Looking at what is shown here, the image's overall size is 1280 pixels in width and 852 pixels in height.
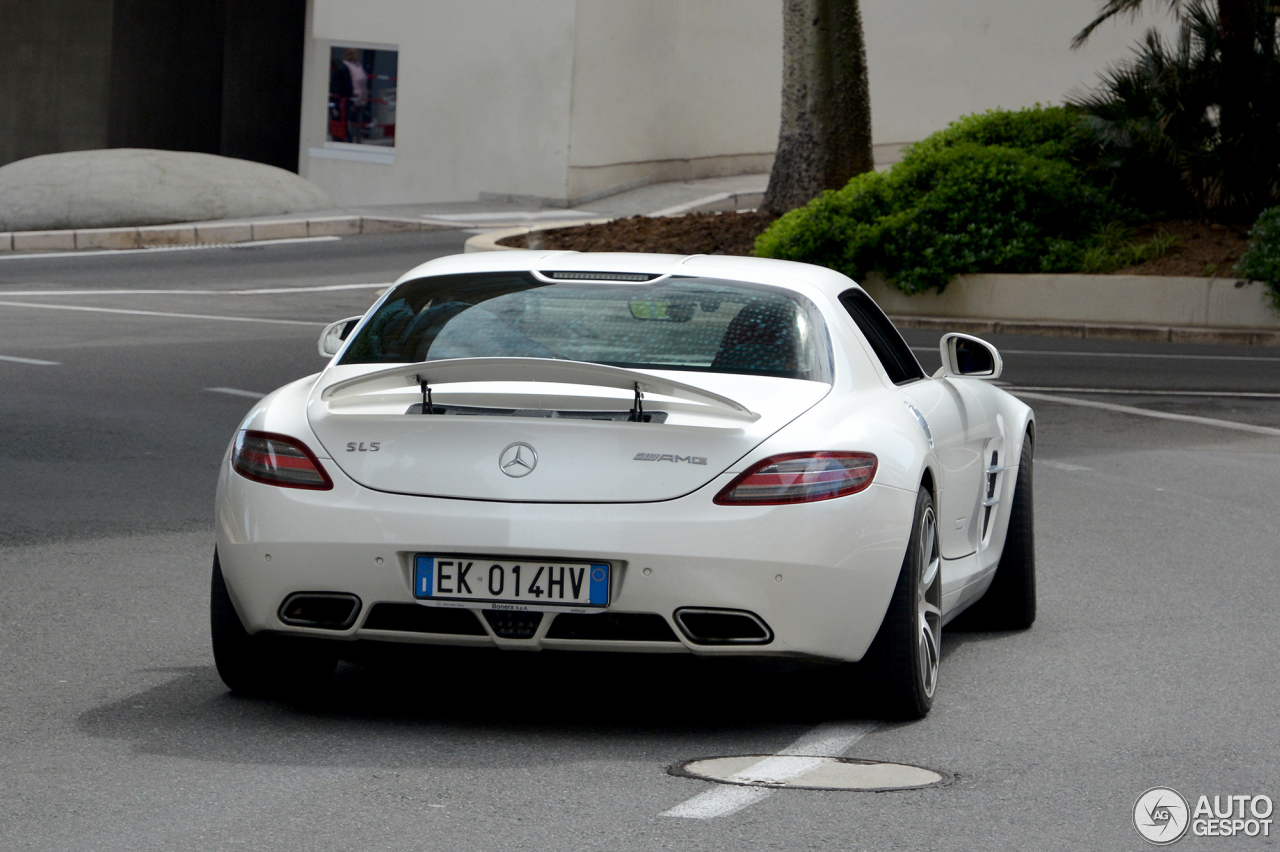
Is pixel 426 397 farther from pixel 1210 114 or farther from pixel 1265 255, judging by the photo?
pixel 1210 114

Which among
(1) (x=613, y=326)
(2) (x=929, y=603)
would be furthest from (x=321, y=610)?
(2) (x=929, y=603)

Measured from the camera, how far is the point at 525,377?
16.9 feet

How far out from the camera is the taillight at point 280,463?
5.06m

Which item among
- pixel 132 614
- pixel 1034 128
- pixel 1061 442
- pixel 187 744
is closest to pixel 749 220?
pixel 1034 128

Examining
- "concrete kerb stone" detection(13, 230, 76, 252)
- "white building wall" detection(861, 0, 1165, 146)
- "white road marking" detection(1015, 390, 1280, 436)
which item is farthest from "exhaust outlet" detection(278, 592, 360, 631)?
"white building wall" detection(861, 0, 1165, 146)

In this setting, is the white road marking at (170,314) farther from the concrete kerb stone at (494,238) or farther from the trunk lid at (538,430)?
the trunk lid at (538,430)

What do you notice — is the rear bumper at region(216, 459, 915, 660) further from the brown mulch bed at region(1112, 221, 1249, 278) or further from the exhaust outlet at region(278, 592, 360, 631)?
the brown mulch bed at region(1112, 221, 1249, 278)

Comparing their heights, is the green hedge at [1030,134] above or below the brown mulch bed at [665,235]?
above

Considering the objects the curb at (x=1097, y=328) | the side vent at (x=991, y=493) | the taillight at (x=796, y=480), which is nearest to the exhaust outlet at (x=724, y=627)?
the taillight at (x=796, y=480)

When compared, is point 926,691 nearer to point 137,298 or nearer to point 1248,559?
point 1248,559

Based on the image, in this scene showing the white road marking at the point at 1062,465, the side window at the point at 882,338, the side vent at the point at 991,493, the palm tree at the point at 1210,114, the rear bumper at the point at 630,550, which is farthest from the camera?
the palm tree at the point at 1210,114

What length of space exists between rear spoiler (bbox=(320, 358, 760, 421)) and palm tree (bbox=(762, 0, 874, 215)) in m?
16.7

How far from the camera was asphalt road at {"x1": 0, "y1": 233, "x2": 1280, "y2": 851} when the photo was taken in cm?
431

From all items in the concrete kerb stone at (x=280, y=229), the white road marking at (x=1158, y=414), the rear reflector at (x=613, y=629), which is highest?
the concrete kerb stone at (x=280, y=229)
